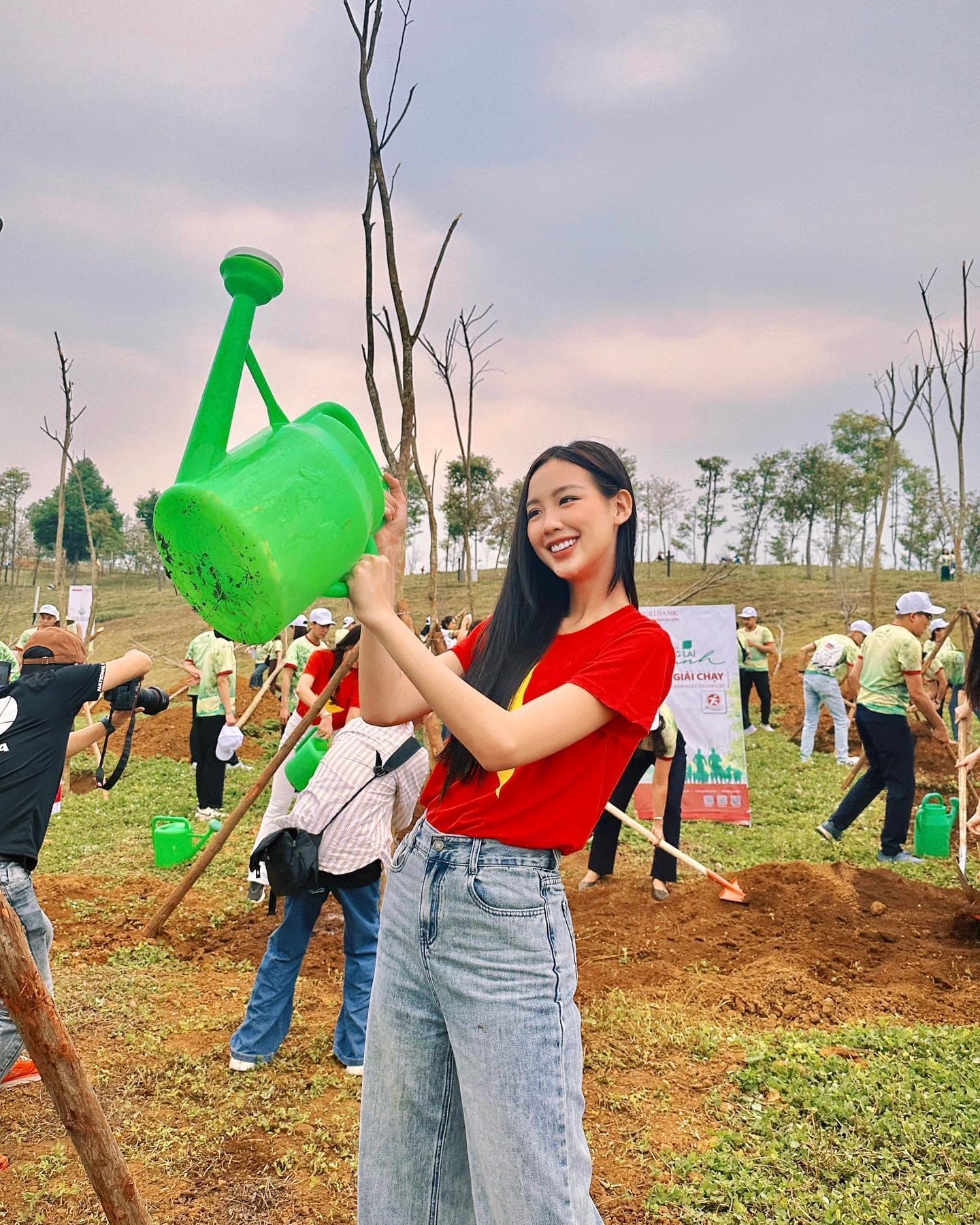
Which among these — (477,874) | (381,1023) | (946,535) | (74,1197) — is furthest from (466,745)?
(946,535)

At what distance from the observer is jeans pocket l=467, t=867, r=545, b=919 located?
1396mm

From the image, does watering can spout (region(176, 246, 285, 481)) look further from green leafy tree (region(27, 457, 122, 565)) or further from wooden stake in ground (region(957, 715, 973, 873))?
green leafy tree (region(27, 457, 122, 565))

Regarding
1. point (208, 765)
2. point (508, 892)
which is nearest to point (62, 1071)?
point (508, 892)

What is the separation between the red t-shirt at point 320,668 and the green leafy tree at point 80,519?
32.7 metres

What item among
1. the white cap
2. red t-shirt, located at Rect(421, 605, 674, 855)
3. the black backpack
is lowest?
the black backpack

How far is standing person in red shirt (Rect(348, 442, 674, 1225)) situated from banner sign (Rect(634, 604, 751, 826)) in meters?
6.60

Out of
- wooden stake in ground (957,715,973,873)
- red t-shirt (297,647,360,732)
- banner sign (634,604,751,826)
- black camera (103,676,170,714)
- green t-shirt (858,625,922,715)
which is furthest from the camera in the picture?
banner sign (634,604,751,826)

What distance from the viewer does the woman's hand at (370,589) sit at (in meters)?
1.36

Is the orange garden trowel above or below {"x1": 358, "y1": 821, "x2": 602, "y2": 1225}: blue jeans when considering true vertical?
below

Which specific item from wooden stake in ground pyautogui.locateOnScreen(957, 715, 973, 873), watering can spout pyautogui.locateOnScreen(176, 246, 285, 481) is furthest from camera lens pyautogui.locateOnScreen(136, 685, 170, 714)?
wooden stake in ground pyautogui.locateOnScreen(957, 715, 973, 873)

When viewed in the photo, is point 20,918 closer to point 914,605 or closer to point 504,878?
point 504,878

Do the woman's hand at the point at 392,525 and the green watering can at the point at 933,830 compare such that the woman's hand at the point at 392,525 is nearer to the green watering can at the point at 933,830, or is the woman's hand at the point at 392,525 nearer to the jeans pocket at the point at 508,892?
the jeans pocket at the point at 508,892

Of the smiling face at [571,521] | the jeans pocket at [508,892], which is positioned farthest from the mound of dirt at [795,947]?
the smiling face at [571,521]

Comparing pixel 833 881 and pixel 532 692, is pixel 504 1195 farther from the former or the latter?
pixel 833 881
